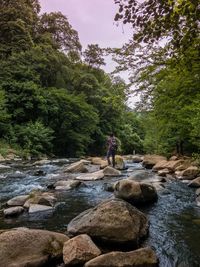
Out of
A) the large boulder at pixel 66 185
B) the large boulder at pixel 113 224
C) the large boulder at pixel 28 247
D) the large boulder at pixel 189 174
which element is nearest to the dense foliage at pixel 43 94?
the large boulder at pixel 189 174

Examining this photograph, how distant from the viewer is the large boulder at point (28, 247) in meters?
4.60

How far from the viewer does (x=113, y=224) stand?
5625 millimetres

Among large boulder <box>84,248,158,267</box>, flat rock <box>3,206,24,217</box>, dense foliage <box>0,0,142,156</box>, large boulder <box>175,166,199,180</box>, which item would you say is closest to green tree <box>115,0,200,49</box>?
large boulder <box>84,248,158,267</box>

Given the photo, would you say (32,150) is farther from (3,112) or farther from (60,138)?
(60,138)

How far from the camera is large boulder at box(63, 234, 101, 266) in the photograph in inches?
182

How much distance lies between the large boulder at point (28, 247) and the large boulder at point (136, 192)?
3477 millimetres

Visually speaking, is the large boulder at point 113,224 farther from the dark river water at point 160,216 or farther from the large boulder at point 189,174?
the large boulder at point 189,174

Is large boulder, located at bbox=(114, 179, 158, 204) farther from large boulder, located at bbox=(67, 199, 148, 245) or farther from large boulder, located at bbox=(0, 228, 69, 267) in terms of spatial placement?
large boulder, located at bbox=(0, 228, 69, 267)

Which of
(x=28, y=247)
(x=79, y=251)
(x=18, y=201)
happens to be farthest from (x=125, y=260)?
(x=18, y=201)

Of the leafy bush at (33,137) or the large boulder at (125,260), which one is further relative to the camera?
the leafy bush at (33,137)

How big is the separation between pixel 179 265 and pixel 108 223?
143cm

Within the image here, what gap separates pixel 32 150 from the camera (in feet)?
86.7

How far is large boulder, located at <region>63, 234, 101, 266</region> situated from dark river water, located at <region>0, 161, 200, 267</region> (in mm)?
1093

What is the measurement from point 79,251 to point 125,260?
2.33 ft
